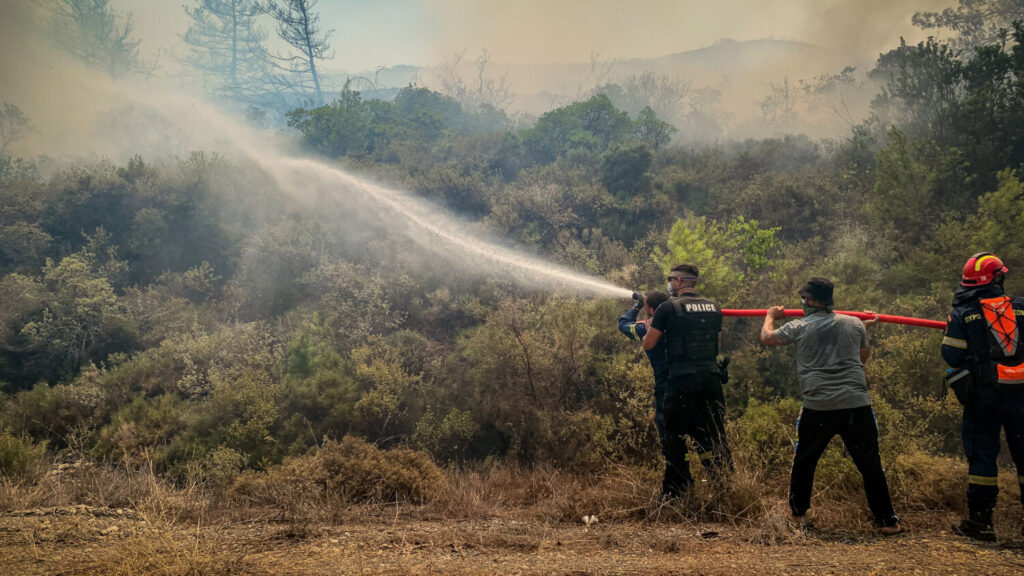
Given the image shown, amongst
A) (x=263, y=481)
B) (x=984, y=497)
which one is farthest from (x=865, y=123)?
(x=263, y=481)

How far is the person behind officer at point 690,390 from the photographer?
4613mm

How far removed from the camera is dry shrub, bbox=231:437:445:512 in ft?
19.1

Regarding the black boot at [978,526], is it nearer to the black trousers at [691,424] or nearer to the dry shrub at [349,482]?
the black trousers at [691,424]

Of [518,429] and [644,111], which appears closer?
[518,429]

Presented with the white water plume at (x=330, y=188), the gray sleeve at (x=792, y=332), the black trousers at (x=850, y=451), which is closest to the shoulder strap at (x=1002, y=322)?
the black trousers at (x=850, y=451)

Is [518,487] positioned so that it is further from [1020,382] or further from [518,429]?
[1020,382]

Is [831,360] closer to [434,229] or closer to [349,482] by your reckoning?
[349,482]

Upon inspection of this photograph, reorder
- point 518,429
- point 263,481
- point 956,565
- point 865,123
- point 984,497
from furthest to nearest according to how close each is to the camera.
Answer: point 865,123, point 518,429, point 263,481, point 984,497, point 956,565

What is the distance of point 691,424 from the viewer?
4.64m

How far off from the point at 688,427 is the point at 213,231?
654 inches

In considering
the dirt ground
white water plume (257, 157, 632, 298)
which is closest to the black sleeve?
the dirt ground

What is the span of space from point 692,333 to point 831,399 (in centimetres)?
119

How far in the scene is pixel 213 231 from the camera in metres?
16.4

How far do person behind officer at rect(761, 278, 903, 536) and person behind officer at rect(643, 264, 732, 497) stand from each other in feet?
2.01
